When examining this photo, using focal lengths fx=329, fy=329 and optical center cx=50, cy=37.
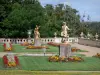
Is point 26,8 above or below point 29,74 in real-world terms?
above

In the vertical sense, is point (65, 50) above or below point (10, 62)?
above

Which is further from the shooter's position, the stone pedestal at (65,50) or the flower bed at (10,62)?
the stone pedestal at (65,50)

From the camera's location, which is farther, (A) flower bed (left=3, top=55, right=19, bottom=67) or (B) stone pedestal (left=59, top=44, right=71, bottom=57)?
(B) stone pedestal (left=59, top=44, right=71, bottom=57)

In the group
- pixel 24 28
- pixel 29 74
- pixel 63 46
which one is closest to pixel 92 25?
pixel 24 28

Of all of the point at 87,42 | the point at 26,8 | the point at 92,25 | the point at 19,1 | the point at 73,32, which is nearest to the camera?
the point at 87,42

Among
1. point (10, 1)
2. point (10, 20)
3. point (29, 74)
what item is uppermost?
point (10, 1)

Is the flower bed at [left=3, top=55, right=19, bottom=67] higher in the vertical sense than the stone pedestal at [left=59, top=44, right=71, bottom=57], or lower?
lower

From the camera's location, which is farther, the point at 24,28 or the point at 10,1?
the point at 10,1

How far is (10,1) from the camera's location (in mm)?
68500

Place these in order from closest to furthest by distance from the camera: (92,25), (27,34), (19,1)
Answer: (27,34), (19,1), (92,25)

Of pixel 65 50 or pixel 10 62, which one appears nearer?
pixel 10 62

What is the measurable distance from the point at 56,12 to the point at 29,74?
73.6 meters

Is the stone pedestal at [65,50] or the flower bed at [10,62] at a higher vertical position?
the stone pedestal at [65,50]

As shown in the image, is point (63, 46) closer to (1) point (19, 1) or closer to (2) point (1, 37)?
(2) point (1, 37)
